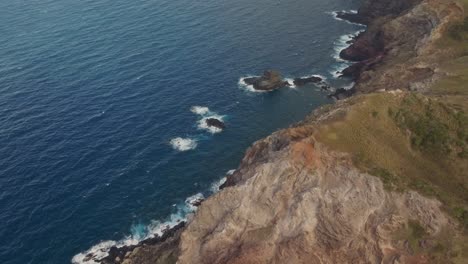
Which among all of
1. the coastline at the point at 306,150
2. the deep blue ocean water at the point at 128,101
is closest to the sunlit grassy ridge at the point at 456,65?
the coastline at the point at 306,150

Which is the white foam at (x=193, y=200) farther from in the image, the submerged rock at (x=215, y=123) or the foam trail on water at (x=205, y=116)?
the submerged rock at (x=215, y=123)

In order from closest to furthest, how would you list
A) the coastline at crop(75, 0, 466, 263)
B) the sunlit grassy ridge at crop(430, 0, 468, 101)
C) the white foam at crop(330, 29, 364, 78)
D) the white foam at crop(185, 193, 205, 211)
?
the coastline at crop(75, 0, 466, 263) < the sunlit grassy ridge at crop(430, 0, 468, 101) < the white foam at crop(185, 193, 205, 211) < the white foam at crop(330, 29, 364, 78)

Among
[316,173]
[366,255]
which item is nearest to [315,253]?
[366,255]

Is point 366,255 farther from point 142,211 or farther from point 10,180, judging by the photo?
point 10,180

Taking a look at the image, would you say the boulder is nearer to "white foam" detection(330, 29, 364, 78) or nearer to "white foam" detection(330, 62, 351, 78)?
"white foam" detection(330, 62, 351, 78)

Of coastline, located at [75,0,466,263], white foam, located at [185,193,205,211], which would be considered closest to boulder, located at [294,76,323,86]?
coastline, located at [75,0,466,263]
